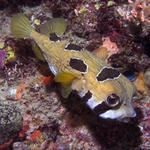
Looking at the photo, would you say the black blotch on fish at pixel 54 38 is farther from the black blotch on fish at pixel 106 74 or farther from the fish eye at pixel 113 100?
the fish eye at pixel 113 100

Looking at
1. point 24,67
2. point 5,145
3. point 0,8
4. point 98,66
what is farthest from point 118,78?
point 0,8

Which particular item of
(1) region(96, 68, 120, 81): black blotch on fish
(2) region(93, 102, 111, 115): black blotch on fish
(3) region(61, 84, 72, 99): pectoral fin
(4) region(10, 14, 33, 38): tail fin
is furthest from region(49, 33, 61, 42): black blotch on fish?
(2) region(93, 102, 111, 115): black blotch on fish

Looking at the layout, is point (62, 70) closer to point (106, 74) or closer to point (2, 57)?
point (106, 74)

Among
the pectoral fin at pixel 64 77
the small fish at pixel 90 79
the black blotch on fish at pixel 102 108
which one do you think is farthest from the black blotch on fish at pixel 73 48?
the black blotch on fish at pixel 102 108

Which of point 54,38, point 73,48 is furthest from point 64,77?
point 54,38

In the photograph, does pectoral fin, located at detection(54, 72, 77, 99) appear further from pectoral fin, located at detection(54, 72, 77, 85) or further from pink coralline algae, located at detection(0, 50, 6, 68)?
pink coralline algae, located at detection(0, 50, 6, 68)

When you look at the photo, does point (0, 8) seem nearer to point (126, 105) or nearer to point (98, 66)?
point (98, 66)
